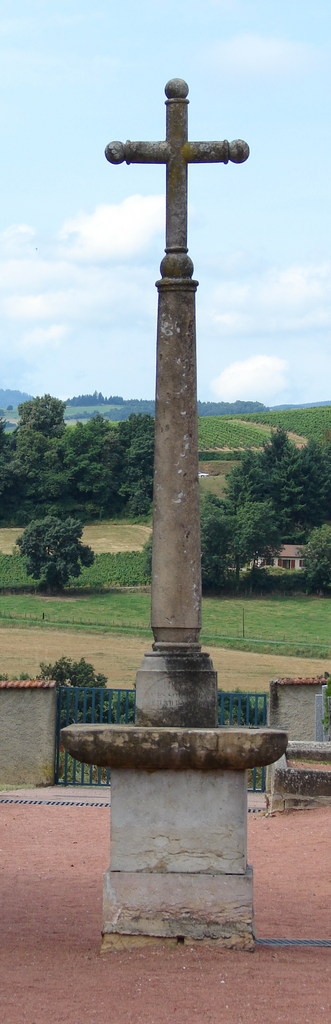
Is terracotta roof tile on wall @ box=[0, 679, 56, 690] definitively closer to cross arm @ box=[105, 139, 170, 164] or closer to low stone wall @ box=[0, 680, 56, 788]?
low stone wall @ box=[0, 680, 56, 788]

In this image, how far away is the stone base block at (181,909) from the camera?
778 cm

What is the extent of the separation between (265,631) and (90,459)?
35891 mm

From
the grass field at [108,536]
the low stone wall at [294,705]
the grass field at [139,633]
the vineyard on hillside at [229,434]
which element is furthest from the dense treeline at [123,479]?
the low stone wall at [294,705]

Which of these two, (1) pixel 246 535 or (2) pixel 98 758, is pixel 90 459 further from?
(2) pixel 98 758

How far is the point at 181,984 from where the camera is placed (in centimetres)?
719

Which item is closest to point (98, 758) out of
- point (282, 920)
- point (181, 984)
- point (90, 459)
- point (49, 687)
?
point (181, 984)

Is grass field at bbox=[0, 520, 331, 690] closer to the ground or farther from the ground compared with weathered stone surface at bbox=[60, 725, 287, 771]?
closer to the ground

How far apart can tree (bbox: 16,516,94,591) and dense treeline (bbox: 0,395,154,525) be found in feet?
37.9

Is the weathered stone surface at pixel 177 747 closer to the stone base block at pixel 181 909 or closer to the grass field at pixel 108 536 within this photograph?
the stone base block at pixel 181 909

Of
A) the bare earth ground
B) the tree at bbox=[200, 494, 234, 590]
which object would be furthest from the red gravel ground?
the tree at bbox=[200, 494, 234, 590]

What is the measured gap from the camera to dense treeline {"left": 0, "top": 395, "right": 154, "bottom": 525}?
96.2 m

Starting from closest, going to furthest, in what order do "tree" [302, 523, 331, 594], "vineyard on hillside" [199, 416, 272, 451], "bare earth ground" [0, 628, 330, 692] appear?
1. "bare earth ground" [0, 628, 330, 692]
2. "tree" [302, 523, 331, 594]
3. "vineyard on hillside" [199, 416, 272, 451]

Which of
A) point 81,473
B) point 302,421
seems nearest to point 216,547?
point 81,473

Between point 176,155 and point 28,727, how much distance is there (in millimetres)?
11447
